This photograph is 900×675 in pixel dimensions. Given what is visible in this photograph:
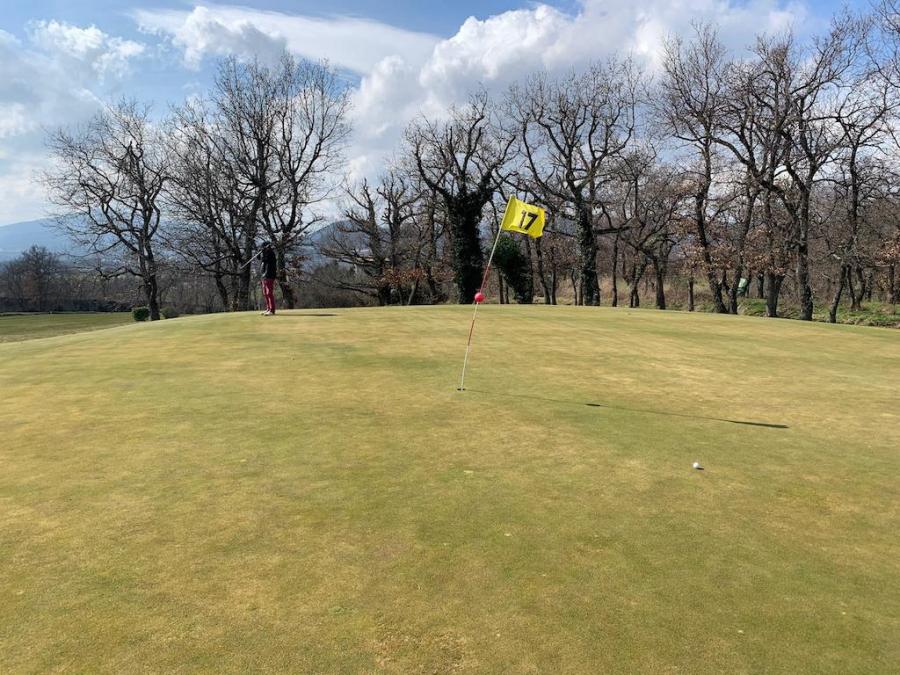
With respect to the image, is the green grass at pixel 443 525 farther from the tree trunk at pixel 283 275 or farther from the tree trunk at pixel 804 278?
the tree trunk at pixel 283 275

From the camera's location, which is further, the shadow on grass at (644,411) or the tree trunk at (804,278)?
the tree trunk at (804,278)

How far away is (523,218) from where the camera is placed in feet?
35.9

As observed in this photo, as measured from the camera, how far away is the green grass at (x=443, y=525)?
138 inches

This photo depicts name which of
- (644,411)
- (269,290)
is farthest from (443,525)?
(269,290)

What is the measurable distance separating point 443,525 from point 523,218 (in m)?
7.16

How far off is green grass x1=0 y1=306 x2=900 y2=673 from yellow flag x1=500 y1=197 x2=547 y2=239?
9.66 ft

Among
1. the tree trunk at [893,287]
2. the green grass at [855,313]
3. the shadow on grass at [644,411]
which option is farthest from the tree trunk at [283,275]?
the tree trunk at [893,287]

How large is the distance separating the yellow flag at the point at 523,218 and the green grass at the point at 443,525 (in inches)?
116

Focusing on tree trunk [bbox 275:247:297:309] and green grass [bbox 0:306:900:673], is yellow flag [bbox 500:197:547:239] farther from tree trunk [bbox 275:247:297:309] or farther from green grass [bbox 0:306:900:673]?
tree trunk [bbox 275:247:297:309]

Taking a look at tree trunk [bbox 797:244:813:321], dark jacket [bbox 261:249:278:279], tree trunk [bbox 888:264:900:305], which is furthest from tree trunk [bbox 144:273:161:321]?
tree trunk [bbox 888:264:900:305]

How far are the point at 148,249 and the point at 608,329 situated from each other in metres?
44.0

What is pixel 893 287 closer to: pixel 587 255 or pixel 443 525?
pixel 587 255

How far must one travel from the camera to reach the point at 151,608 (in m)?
3.81

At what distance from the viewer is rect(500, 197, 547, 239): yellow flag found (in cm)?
1083
